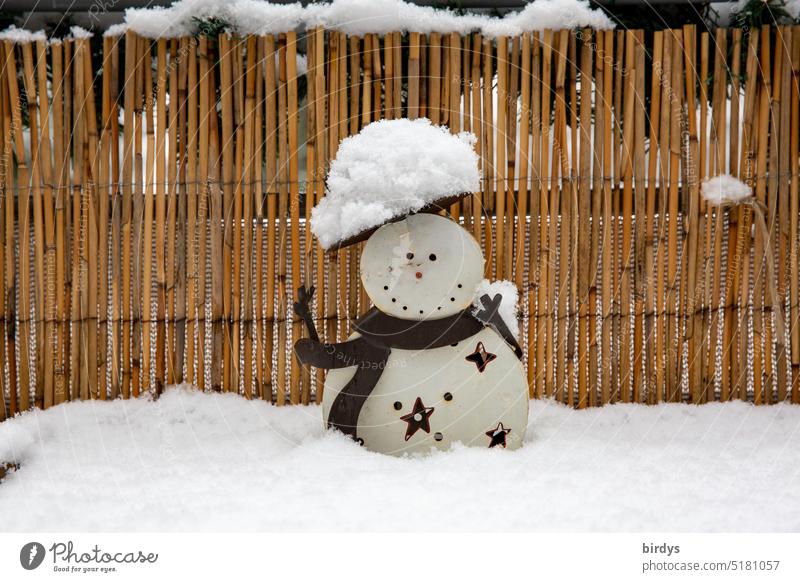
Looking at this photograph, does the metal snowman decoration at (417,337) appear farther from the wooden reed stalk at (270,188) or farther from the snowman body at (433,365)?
the wooden reed stalk at (270,188)

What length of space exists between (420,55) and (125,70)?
2.82ft

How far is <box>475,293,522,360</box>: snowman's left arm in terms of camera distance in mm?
1564

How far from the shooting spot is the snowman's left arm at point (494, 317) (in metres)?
1.56

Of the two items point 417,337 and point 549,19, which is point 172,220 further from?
point 549,19

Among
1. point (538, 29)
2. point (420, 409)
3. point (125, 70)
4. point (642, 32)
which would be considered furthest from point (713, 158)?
point (125, 70)

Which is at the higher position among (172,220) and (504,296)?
(172,220)

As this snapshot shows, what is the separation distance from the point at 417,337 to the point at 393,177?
36cm

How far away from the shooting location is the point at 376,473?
1.44 m

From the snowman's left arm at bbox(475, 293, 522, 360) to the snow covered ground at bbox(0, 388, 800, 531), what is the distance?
26 centimetres

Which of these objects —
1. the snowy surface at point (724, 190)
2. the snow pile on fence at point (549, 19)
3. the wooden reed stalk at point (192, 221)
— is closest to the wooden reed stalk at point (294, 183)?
the wooden reed stalk at point (192, 221)

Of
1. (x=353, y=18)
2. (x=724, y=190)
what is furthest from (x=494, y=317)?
(x=353, y=18)

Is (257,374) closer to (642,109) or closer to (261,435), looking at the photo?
(261,435)

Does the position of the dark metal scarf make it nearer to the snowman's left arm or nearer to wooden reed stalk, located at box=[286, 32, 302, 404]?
the snowman's left arm

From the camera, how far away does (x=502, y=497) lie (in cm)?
134
